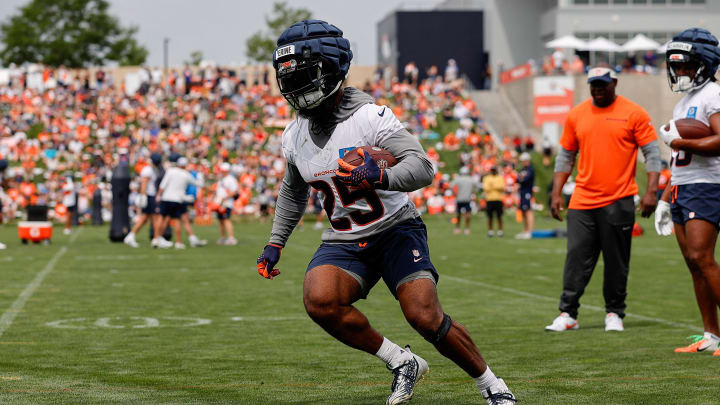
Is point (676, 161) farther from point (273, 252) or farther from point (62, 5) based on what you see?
point (62, 5)

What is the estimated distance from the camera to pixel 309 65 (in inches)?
215

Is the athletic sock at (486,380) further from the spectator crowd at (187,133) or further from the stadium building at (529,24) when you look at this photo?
the stadium building at (529,24)

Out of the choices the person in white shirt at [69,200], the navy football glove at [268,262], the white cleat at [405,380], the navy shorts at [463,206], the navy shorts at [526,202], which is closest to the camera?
the white cleat at [405,380]

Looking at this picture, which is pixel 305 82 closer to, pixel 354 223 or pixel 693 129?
pixel 354 223

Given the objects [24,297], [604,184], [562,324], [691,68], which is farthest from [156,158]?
[691,68]

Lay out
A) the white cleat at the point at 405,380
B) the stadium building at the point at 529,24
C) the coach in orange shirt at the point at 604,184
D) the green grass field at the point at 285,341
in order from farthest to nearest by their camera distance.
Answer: the stadium building at the point at 529,24 < the coach in orange shirt at the point at 604,184 < the green grass field at the point at 285,341 < the white cleat at the point at 405,380

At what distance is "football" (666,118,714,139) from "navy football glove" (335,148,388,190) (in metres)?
3.15

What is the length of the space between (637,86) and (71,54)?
47.1 m

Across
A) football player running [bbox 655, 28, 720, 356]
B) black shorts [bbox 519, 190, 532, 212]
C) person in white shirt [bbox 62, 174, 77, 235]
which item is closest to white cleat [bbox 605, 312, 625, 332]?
football player running [bbox 655, 28, 720, 356]

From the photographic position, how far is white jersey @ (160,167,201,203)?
20.7 metres

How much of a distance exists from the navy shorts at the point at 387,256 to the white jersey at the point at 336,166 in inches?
3.6

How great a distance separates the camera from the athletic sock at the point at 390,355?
571 cm

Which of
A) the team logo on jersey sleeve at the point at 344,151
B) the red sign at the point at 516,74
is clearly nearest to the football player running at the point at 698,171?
the team logo on jersey sleeve at the point at 344,151

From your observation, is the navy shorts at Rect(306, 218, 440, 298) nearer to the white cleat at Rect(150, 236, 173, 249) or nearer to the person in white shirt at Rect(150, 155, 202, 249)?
the person in white shirt at Rect(150, 155, 202, 249)
